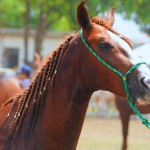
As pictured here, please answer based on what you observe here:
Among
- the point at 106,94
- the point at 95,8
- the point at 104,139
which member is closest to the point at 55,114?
the point at 104,139

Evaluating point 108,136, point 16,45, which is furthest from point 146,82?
point 16,45

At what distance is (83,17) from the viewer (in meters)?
4.14

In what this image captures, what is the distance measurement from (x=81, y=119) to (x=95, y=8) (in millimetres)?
14994

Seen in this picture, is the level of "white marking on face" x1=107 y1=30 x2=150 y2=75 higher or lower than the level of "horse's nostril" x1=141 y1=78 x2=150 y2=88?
higher

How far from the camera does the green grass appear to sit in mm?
12984

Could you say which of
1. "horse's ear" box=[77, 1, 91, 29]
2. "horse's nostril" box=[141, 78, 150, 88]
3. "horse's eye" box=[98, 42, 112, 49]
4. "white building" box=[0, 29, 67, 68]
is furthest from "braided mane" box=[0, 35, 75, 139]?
"white building" box=[0, 29, 67, 68]

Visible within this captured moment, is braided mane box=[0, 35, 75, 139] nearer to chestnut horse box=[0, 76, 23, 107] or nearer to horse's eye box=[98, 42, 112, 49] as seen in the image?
horse's eye box=[98, 42, 112, 49]

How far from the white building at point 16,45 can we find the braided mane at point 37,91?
3076 centimetres

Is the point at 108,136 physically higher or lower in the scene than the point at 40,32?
lower

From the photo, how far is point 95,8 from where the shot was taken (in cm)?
1900

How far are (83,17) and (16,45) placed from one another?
113ft

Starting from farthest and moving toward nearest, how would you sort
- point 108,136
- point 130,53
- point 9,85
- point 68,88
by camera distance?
point 108,136 → point 9,85 → point 68,88 → point 130,53

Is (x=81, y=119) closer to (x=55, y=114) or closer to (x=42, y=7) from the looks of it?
(x=55, y=114)

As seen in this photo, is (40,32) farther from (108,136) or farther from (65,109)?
(65,109)
